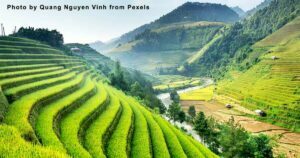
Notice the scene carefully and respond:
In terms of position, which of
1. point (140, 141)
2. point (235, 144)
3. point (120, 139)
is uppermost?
point (120, 139)

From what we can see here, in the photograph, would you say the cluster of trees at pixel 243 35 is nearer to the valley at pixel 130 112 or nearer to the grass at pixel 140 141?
the valley at pixel 130 112

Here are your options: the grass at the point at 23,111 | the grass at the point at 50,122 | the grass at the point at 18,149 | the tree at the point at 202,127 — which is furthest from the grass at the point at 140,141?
the tree at the point at 202,127

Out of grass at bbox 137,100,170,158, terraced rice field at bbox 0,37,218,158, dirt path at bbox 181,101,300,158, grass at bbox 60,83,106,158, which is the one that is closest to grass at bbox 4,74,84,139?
terraced rice field at bbox 0,37,218,158

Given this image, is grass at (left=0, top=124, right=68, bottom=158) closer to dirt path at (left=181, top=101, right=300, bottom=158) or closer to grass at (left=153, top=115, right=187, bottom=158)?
grass at (left=153, top=115, right=187, bottom=158)

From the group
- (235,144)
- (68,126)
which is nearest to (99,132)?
(68,126)

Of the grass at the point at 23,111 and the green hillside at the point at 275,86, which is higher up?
the grass at the point at 23,111

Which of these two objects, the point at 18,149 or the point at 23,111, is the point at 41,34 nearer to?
the point at 23,111
